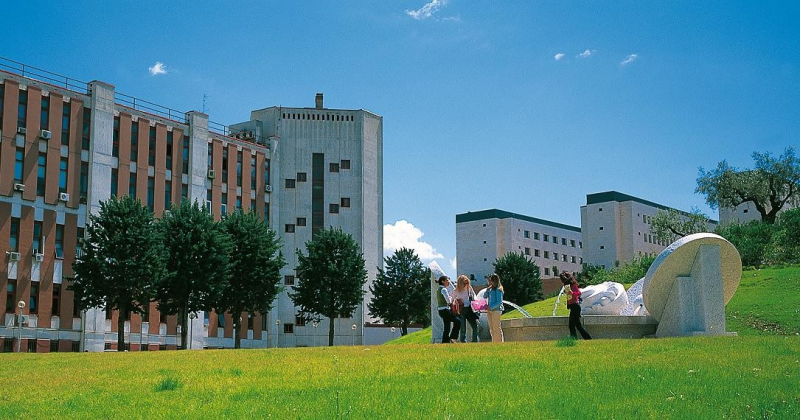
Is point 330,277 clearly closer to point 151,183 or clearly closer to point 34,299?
point 151,183

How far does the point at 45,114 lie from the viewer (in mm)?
Result: 53938

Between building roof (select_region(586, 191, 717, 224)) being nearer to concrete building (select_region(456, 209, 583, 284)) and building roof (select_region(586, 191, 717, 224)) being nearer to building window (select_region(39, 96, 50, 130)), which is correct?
concrete building (select_region(456, 209, 583, 284))

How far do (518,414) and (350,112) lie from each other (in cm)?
7113

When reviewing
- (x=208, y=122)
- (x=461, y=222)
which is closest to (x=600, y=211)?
(x=461, y=222)

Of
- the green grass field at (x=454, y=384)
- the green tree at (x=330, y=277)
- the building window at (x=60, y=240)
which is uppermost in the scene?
the building window at (x=60, y=240)

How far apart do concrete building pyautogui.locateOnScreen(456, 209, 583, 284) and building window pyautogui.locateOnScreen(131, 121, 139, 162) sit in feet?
241

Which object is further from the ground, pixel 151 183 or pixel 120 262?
pixel 151 183

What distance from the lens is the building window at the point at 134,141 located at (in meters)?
60.1

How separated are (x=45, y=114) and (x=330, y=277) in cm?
2219

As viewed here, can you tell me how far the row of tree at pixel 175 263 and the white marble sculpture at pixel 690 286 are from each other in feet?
102

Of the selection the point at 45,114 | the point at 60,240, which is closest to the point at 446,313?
the point at 60,240

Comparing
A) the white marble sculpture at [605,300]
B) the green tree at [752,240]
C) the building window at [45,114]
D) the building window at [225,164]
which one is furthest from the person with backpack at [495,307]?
the building window at [225,164]

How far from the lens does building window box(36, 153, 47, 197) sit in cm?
5328

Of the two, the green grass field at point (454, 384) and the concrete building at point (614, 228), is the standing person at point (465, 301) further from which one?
the concrete building at point (614, 228)
